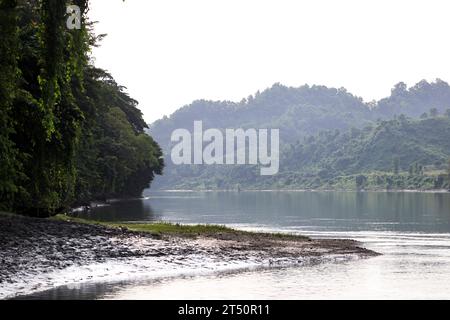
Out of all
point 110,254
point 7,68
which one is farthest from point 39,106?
point 110,254

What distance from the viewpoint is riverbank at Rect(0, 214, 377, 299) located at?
30.1 metres

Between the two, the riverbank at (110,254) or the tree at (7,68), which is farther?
the riverbank at (110,254)

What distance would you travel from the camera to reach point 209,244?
42.7m

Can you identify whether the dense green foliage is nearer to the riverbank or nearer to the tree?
the tree

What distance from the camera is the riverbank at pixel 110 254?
98.8ft

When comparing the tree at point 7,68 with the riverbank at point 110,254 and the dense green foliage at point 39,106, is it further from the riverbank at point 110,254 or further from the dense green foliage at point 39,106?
the riverbank at point 110,254

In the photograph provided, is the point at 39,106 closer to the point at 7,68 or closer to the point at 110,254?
the point at 7,68

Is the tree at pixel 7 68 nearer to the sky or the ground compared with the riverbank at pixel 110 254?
nearer to the sky

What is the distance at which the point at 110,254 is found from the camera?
116 feet

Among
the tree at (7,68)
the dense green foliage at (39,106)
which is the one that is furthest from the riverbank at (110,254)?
A: the tree at (7,68)

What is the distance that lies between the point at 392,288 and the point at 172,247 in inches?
555

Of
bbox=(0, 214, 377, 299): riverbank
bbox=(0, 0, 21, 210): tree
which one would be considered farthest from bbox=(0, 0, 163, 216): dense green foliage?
bbox=(0, 214, 377, 299): riverbank

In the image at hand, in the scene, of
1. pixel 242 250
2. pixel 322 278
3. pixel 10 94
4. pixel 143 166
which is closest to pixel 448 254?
pixel 242 250
